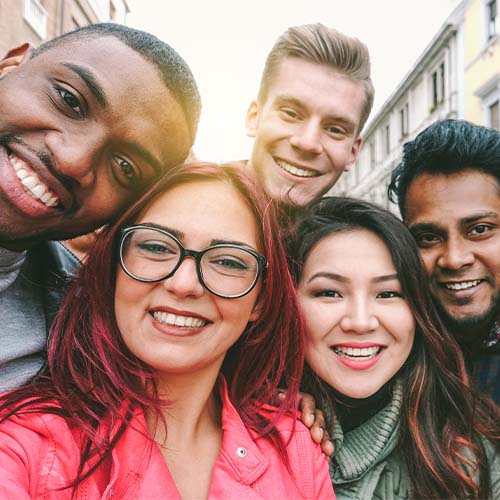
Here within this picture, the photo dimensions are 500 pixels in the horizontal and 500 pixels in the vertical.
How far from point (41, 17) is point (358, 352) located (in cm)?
1270

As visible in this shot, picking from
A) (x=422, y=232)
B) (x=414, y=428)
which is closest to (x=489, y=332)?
(x=422, y=232)

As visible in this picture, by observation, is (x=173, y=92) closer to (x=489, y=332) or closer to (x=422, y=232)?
(x=422, y=232)

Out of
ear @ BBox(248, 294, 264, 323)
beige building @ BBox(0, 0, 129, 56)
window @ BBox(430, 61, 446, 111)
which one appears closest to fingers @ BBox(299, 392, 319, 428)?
ear @ BBox(248, 294, 264, 323)

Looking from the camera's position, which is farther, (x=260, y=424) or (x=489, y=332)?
(x=489, y=332)

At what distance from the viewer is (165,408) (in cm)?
197

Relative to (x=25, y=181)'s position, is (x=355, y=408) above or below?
below

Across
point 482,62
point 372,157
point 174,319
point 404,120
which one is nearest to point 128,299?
point 174,319

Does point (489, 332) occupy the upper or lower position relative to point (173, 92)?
lower

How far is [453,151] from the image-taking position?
2.85 metres

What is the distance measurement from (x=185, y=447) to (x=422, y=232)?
1.78 meters

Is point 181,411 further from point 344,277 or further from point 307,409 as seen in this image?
point 344,277

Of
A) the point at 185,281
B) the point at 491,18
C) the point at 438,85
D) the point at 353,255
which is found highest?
the point at 491,18

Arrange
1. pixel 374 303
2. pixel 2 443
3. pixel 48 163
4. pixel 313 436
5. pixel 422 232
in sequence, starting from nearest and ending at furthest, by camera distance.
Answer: pixel 2 443 → pixel 48 163 → pixel 313 436 → pixel 374 303 → pixel 422 232

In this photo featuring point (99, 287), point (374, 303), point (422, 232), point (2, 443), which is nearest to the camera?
point (2, 443)
